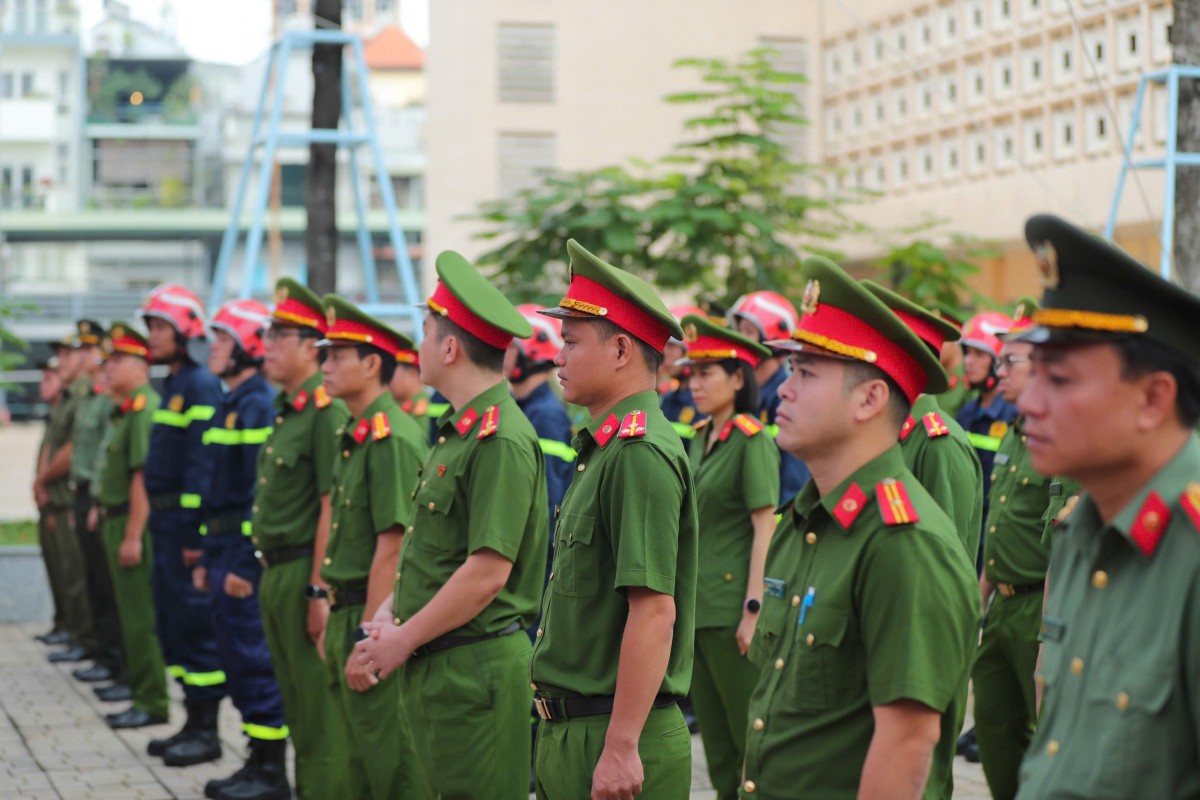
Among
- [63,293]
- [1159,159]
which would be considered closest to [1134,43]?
[1159,159]

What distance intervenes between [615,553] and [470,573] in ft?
2.49

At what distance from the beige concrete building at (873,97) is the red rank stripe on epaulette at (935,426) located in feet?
26.4

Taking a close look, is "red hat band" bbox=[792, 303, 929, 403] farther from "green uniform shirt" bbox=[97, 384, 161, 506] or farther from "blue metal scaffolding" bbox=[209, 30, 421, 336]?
"blue metal scaffolding" bbox=[209, 30, 421, 336]

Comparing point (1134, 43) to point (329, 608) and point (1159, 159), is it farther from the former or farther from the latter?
point (329, 608)

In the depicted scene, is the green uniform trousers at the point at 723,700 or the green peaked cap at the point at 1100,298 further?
the green uniform trousers at the point at 723,700

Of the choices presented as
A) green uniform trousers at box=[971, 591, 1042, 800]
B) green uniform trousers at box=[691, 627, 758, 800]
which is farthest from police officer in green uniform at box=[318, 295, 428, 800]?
green uniform trousers at box=[971, 591, 1042, 800]

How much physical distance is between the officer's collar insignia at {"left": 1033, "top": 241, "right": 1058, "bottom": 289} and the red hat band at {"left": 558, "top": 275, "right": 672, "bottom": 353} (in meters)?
1.76

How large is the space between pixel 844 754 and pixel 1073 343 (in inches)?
41.8

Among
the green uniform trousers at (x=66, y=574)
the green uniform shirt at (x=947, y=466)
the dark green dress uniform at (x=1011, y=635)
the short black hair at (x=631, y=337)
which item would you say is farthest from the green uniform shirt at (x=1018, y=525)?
the green uniform trousers at (x=66, y=574)

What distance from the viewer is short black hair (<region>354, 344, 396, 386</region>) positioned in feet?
21.2

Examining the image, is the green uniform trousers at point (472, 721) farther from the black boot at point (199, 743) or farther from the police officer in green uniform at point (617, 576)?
the black boot at point (199, 743)

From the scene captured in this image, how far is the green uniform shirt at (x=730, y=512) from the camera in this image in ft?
22.8

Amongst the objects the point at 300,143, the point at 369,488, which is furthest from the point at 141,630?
the point at 300,143

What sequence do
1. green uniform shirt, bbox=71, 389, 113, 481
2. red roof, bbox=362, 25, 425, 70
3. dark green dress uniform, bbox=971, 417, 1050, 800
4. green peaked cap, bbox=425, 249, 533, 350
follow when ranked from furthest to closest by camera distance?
red roof, bbox=362, 25, 425, 70 < green uniform shirt, bbox=71, 389, 113, 481 < dark green dress uniform, bbox=971, 417, 1050, 800 < green peaked cap, bbox=425, 249, 533, 350
